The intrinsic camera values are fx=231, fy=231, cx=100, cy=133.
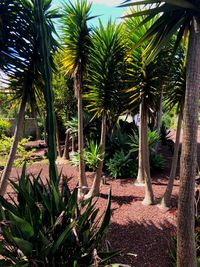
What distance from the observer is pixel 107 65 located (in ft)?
19.7

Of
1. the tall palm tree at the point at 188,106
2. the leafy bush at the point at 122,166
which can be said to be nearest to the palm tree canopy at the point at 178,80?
the tall palm tree at the point at 188,106

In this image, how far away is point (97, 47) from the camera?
19.5 feet

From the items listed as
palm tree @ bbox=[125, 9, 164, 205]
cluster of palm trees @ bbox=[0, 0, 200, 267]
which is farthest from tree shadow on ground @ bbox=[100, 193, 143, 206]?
palm tree @ bbox=[125, 9, 164, 205]

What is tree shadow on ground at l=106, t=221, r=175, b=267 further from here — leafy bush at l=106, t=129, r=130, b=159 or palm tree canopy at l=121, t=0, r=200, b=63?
leafy bush at l=106, t=129, r=130, b=159

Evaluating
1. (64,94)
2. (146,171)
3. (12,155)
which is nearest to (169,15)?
(12,155)

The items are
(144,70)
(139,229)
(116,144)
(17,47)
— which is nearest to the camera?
A: (17,47)

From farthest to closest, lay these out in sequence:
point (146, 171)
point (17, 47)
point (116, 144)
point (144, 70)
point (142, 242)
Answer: point (116, 144) < point (146, 171) < point (144, 70) < point (142, 242) < point (17, 47)

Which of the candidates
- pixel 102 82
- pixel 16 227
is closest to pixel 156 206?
pixel 102 82

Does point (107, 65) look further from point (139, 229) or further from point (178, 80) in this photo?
point (139, 229)

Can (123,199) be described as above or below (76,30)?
below

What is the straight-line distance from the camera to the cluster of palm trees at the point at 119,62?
325 cm

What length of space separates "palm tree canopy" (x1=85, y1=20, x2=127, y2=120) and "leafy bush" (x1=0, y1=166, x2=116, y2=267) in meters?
3.55

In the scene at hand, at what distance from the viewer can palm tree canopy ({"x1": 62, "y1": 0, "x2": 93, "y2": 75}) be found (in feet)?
19.6

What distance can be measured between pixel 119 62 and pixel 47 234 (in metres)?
4.70
